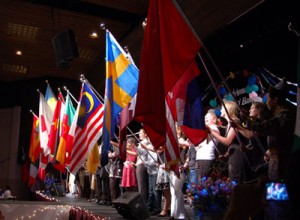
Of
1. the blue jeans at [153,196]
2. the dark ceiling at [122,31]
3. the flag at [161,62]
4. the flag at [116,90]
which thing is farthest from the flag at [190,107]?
the dark ceiling at [122,31]

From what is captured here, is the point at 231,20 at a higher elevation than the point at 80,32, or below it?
below

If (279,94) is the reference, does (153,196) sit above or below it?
below

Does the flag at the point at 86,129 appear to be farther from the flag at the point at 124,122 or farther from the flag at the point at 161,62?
the flag at the point at 161,62

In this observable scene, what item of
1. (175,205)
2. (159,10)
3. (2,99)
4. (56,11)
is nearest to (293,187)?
(159,10)

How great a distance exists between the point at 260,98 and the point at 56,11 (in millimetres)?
6332

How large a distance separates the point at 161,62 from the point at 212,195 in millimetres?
1561

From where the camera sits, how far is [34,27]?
11.6 metres

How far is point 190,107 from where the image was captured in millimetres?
4230

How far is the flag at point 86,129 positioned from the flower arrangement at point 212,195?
2.93 m

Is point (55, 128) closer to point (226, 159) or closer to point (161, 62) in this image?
point (226, 159)

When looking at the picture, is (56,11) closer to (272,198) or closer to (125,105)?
(125,105)

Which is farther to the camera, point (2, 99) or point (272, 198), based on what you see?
point (2, 99)

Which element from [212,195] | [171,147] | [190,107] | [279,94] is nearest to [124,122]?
[171,147]

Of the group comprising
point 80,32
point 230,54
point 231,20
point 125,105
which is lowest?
point 125,105
